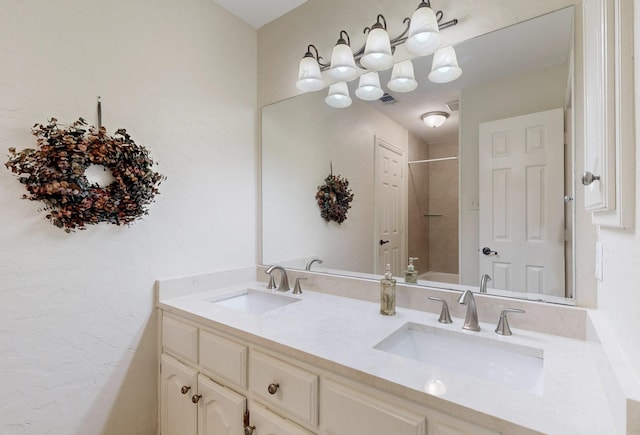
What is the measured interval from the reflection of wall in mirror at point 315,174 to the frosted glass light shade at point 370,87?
2.3 inches

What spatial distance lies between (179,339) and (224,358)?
1.13ft

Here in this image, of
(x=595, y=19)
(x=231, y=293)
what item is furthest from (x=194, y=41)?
(x=595, y=19)

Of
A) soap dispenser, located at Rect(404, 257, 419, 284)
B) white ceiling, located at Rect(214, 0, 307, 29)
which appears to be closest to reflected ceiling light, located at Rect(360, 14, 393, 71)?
white ceiling, located at Rect(214, 0, 307, 29)

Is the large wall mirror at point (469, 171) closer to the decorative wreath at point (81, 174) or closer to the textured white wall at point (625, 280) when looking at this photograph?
the textured white wall at point (625, 280)

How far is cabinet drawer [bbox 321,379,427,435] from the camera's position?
2.64 feet

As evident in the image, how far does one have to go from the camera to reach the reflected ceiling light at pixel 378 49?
147cm

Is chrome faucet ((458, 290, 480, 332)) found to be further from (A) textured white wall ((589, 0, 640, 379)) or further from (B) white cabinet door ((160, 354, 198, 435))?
(B) white cabinet door ((160, 354, 198, 435))

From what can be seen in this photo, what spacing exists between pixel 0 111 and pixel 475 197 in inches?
74.1

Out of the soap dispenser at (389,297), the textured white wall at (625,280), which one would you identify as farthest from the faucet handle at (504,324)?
the soap dispenser at (389,297)

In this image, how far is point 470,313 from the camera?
3.90ft

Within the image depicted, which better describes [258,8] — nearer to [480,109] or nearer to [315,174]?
A: [315,174]

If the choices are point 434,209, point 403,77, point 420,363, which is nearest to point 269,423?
point 420,363

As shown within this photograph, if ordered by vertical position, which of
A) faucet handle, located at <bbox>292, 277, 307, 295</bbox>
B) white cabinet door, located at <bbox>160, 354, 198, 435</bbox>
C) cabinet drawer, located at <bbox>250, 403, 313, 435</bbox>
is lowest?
white cabinet door, located at <bbox>160, 354, 198, 435</bbox>

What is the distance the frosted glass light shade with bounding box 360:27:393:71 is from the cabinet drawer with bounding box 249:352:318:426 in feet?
4.50
